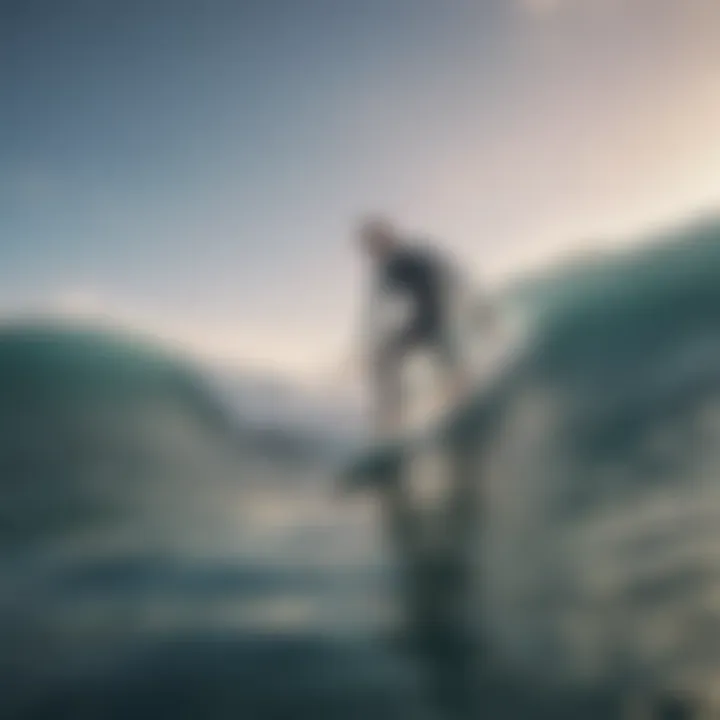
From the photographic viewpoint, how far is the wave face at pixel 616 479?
1627 mm

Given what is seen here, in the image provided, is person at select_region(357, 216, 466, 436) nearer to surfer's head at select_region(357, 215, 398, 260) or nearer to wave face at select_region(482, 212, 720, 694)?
surfer's head at select_region(357, 215, 398, 260)

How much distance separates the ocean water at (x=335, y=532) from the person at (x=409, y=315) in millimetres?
147

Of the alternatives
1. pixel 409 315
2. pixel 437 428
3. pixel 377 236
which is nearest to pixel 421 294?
pixel 409 315

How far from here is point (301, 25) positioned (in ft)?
6.15

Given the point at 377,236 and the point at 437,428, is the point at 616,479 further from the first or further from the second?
the point at 377,236

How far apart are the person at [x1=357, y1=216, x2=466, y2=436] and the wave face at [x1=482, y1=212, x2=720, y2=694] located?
0.51ft

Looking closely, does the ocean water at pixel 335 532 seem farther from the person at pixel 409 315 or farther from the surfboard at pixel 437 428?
the person at pixel 409 315

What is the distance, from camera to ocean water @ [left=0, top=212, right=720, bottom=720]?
5.32ft

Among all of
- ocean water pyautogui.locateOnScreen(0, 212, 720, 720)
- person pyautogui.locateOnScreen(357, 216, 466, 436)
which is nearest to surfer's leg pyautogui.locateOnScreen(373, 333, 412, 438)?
person pyautogui.locateOnScreen(357, 216, 466, 436)

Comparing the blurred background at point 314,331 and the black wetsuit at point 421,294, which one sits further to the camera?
the black wetsuit at point 421,294

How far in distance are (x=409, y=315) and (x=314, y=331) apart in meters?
0.20

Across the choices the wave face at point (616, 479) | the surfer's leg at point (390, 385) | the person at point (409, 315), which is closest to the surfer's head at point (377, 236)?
the person at point (409, 315)

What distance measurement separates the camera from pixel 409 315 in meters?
1.79

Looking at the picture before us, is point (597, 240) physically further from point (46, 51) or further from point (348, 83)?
point (46, 51)
